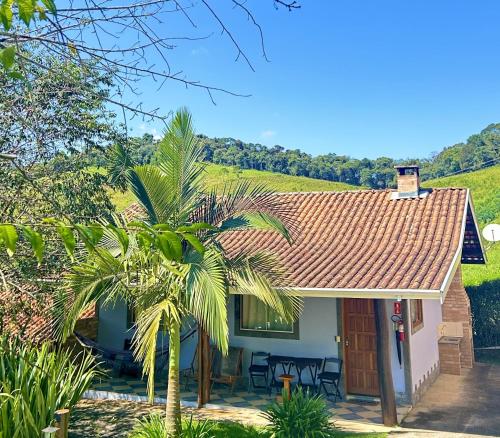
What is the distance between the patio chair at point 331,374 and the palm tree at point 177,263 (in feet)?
10.9

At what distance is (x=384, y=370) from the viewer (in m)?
8.46

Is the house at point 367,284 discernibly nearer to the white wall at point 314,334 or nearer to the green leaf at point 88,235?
the white wall at point 314,334

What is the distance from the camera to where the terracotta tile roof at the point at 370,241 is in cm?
884

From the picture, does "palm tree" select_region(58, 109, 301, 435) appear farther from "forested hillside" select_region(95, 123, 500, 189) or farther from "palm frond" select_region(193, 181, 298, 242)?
"forested hillside" select_region(95, 123, 500, 189)

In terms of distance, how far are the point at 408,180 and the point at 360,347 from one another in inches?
201

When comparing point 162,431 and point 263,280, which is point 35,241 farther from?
point 162,431

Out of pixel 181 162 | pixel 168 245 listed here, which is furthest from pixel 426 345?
pixel 168 245

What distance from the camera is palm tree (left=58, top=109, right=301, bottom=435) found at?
6723mm

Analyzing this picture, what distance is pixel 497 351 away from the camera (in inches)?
608

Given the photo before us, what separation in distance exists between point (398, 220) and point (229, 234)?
185 inches

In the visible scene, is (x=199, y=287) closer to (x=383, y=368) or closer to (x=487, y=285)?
(x=383, y=368)

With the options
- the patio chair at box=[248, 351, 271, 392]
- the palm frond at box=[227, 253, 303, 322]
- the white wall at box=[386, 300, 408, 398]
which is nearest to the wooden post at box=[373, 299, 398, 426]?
the white wall at box=[386, 300, 408, 398]

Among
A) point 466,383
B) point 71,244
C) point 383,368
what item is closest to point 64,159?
point 383,368

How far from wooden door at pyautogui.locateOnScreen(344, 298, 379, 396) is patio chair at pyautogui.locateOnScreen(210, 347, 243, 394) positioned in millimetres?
2624
